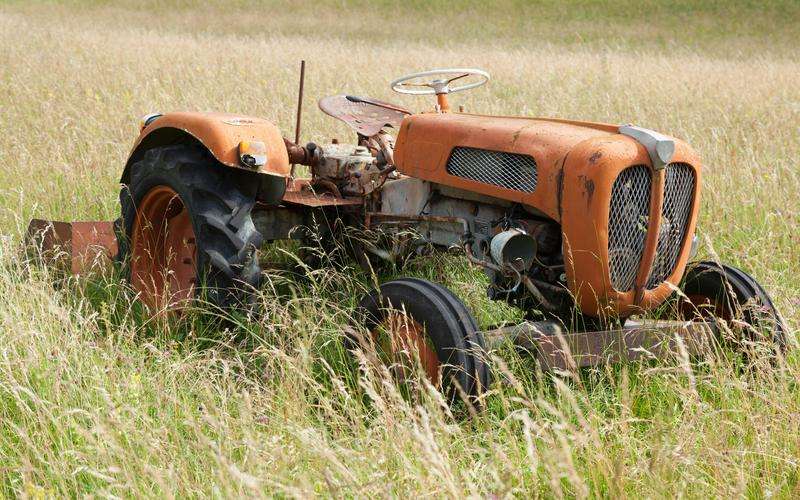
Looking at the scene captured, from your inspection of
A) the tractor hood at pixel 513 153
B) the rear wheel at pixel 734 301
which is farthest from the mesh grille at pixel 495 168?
the rear wheel at pixel 734 301

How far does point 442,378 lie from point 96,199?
3.34 m

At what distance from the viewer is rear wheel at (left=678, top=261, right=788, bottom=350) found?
3.31 meters

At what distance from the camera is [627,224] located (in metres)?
3.10

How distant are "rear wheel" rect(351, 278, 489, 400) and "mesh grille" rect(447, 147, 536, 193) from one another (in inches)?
19.0

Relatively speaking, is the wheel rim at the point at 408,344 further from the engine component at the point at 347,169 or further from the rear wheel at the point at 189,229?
the engine component at the point at 347,169

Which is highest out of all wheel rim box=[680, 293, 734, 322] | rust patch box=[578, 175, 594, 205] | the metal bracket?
the metal bracket

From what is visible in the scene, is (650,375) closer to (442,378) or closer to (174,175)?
(442,378)

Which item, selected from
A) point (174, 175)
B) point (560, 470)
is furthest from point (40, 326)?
point (560, 470)

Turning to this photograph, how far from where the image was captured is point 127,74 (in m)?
9.50

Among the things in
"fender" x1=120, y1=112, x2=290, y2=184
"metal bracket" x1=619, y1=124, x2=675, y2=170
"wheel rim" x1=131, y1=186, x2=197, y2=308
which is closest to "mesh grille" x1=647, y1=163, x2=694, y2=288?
"metal bracket" x1=619, y1=124, x2=675, y2=170

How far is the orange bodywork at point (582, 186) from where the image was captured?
2984 millimetres

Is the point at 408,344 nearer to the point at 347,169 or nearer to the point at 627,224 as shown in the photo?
the point at 627,224

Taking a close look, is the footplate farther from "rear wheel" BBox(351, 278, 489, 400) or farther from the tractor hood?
the tractor hood

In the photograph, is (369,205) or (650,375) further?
(369,205)
